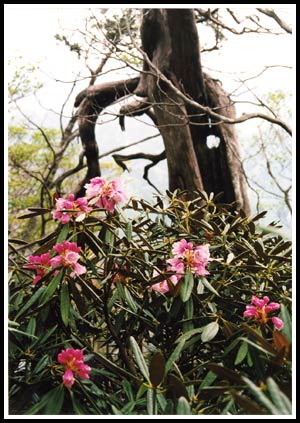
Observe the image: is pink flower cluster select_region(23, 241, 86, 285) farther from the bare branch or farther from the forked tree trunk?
the forked tree trunk

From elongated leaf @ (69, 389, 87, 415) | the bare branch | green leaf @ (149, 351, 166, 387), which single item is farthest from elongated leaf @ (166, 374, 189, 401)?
the bare branch

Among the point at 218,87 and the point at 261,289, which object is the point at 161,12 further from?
the point at 261,289

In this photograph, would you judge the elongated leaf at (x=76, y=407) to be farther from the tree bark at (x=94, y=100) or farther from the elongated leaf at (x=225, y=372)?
the tree bark at (x=94, y=100)

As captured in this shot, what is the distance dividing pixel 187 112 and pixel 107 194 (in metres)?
1.69

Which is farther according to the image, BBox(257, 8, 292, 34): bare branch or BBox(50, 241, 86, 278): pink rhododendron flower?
BBox(257, 8, 292, 34): bare branch

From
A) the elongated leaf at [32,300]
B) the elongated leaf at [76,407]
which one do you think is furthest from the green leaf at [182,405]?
the elongated leaf at [32,300]

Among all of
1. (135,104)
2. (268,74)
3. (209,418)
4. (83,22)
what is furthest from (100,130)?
(209,418)

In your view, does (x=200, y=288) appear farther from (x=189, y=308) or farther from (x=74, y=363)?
(x=74, y=363)

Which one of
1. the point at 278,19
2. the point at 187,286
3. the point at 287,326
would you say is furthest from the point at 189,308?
the point at 278,19

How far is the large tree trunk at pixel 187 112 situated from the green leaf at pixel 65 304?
1.60m

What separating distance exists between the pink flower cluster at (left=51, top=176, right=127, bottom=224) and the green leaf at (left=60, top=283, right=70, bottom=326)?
0.09 metres

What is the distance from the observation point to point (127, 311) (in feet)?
1.96

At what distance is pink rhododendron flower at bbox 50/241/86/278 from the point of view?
1.88ft

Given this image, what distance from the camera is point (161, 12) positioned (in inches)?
85.0
